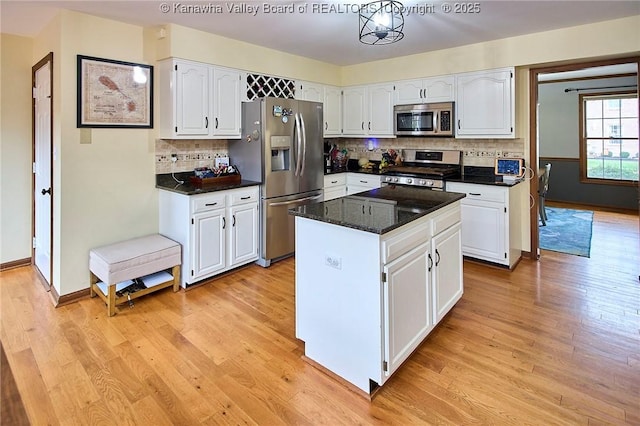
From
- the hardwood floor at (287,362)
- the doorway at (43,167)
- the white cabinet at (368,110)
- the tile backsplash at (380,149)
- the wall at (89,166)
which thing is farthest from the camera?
the white cabinet at (368,110)

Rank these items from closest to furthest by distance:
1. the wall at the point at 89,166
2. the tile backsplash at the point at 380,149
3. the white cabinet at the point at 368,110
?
the wall at the point at 89,166
the tile backsplash at the point at 380,149
the white cabinet at the point at 368,110

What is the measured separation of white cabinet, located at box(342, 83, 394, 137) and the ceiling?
0.99 m

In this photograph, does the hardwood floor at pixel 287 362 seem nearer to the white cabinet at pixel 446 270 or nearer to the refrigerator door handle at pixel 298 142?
the white cabinet at pixel 446 270

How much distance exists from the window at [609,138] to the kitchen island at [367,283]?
20.8 ft

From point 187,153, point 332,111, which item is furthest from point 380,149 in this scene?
point 187,153

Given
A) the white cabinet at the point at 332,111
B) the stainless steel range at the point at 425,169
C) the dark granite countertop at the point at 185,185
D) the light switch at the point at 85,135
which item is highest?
the white cabinet at the point at 332,111

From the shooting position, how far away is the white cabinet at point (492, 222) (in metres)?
3.88

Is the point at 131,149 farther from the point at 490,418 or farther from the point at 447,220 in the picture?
the point at 490,418

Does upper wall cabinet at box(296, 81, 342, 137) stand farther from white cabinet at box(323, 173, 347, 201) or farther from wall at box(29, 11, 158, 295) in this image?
wall at box(29, 11, 158, 295)

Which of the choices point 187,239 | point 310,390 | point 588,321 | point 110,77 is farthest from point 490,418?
point 110,77

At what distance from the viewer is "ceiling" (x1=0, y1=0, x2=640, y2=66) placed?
297 centimetres

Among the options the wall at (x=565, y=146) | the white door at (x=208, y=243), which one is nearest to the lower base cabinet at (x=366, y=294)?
the white door at (x=208, y=243)

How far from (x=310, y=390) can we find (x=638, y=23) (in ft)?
13.4

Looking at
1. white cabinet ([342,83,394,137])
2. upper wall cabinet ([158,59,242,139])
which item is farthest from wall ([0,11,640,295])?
white cabinet ([342,83,394,137])
